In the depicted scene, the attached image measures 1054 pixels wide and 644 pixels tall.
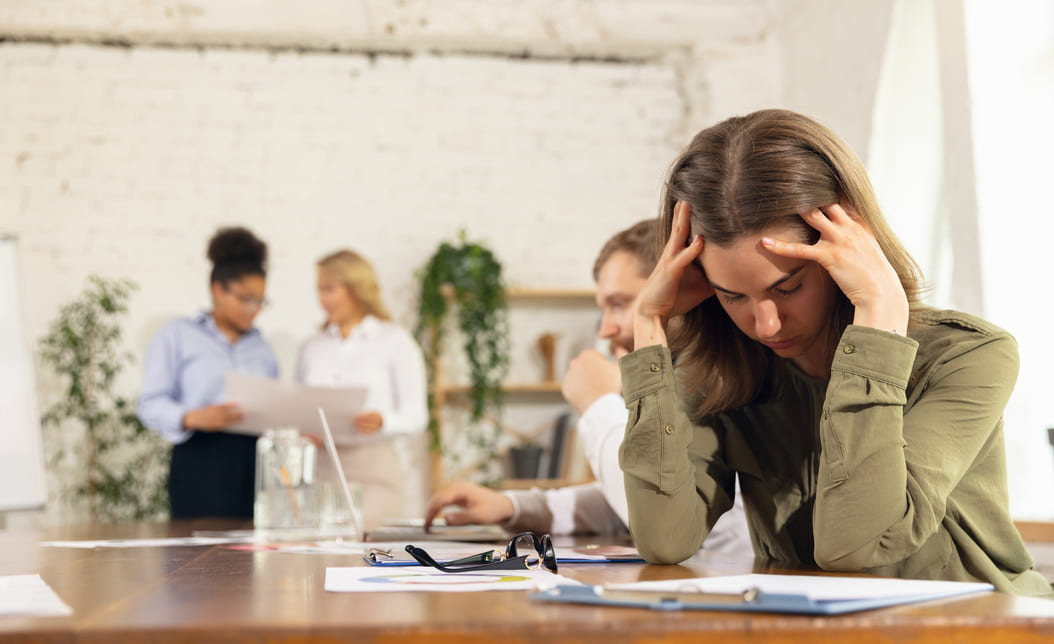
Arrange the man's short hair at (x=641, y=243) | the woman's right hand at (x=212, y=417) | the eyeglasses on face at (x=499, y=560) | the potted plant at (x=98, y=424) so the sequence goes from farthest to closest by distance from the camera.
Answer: the potted plant at (x=98, y=424), the woman's right hand at (x=212, y=417), the man's short hair at (x=641, y=243), the eyeglasses on face at (x=499, y=560)

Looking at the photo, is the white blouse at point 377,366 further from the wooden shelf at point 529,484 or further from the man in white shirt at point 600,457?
the man in white shirt at point 600,457

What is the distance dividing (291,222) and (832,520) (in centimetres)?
414

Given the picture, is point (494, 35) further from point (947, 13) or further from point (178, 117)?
point (947, 13)

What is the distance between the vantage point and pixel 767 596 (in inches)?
27.9

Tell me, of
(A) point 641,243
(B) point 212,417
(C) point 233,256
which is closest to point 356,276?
(C) point 233,256

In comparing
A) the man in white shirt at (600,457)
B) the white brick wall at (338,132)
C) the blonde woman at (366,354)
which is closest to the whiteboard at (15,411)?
the white brick wall at (338,132)

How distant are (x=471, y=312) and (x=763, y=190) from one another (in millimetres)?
3516

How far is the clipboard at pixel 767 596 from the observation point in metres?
0.68

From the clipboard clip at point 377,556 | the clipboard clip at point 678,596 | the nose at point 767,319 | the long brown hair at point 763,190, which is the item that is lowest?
the clipboard clip at point 377,556

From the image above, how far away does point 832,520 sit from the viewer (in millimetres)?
1031

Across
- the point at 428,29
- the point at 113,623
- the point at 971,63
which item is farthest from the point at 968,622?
the point at 428,29

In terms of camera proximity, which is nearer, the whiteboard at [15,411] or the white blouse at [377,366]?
the white blouse at [377,366]

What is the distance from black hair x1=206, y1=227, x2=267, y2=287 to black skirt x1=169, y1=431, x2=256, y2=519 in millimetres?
582

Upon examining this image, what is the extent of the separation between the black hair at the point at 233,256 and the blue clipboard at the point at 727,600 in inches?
119
